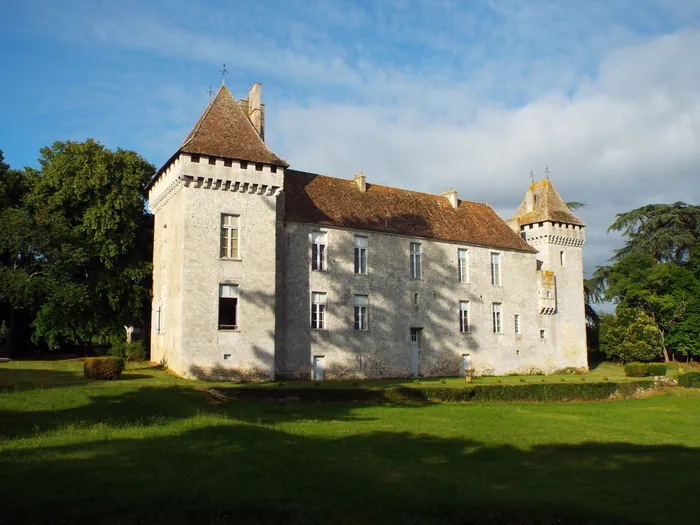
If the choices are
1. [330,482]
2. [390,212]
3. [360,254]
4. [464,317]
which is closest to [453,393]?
[360,254]

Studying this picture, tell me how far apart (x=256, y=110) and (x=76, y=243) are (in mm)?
10771

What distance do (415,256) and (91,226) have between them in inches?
648

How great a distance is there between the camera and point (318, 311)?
2928 cm

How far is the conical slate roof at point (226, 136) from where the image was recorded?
1027 inches

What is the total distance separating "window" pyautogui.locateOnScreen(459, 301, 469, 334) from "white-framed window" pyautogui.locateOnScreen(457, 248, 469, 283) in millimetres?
1325

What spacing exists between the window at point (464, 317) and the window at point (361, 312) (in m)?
6.35

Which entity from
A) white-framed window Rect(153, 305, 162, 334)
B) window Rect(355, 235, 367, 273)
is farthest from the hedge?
white-framed window Rect(153, 305, 162, 334)

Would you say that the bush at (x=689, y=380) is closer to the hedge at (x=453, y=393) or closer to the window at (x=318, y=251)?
the hedge at (x=453, y=393)

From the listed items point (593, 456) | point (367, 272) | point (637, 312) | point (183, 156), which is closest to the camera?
point (593, 456)

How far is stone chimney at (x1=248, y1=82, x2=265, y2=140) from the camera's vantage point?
30281 millimetres

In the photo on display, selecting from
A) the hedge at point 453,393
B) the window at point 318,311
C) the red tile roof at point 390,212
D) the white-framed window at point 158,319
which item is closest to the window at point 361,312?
the window at point 318,311

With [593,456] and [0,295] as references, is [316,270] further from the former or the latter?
[593,456]

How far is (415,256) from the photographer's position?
33219mm

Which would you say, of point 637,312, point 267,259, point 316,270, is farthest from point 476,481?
point 637,312
